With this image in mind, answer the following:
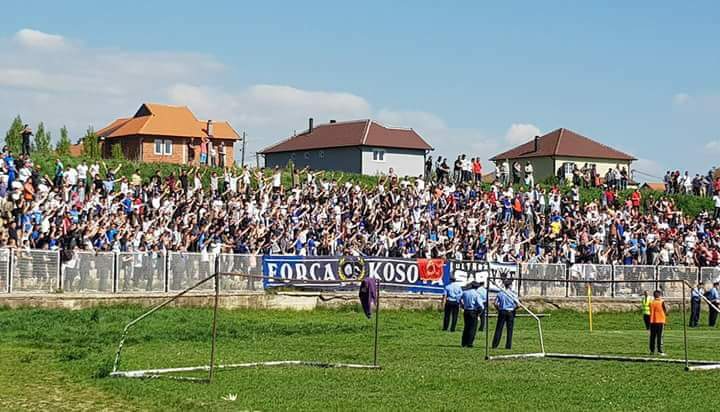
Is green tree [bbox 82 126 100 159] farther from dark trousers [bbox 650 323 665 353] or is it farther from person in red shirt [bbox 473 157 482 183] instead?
dark trousers [bbox 650 323 665 353]

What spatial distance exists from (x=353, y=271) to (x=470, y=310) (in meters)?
12.0

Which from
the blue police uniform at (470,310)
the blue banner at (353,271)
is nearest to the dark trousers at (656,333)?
the blue police uniform at (470,310)

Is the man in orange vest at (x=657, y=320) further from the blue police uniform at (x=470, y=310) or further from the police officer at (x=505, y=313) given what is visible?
the blue police uniform at (x=470, y=310)

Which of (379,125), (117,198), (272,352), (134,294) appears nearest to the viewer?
(272,352)

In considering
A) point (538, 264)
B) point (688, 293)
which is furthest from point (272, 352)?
point (688, 293)

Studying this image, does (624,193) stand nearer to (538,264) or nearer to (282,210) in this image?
(538,264)

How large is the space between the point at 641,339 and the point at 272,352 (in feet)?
39.1

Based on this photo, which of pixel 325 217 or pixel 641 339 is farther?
pixel 325 217

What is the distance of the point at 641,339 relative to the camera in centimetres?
2972

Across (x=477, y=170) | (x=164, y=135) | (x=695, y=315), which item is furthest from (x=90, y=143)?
(x=695, y=315)

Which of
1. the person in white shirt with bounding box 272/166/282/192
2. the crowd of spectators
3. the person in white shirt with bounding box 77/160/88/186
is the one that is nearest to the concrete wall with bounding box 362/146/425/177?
the crowd of spectators

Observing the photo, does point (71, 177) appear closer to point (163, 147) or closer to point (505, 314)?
point (505, 314)

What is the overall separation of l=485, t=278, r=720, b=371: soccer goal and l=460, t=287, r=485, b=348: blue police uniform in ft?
1.18

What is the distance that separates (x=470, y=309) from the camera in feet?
82.8
